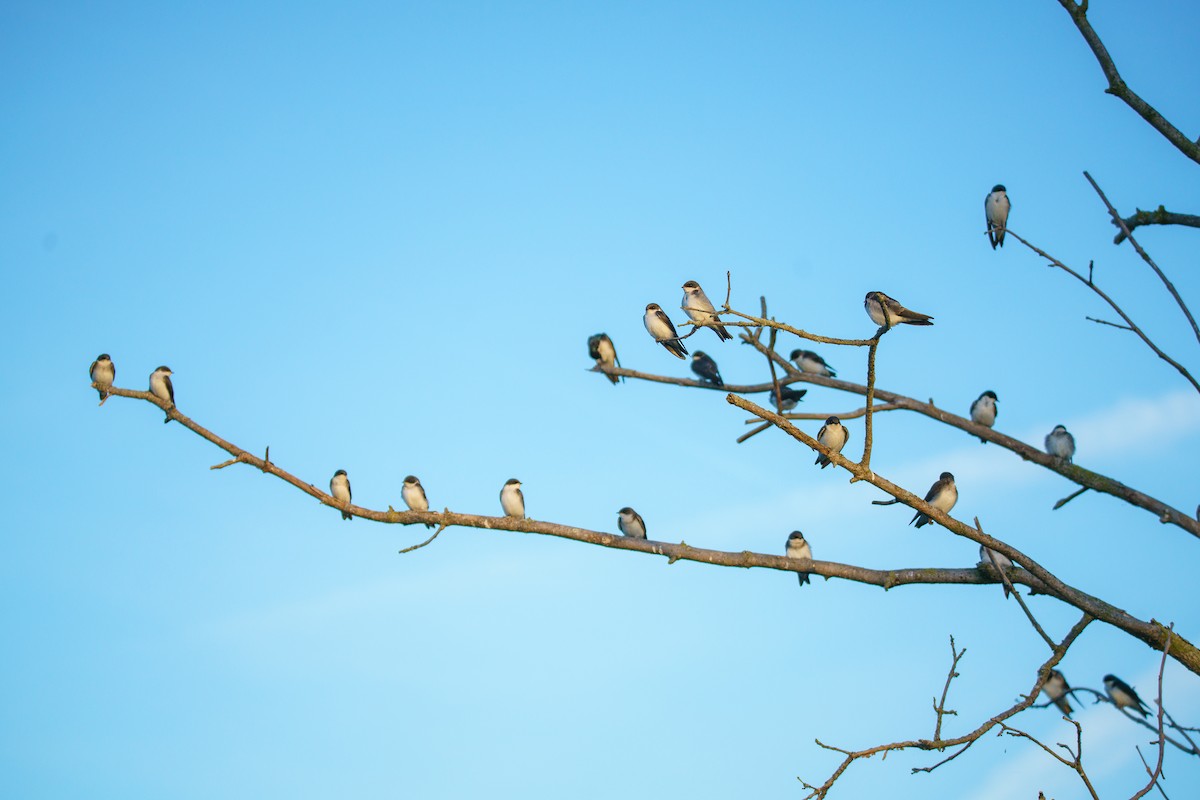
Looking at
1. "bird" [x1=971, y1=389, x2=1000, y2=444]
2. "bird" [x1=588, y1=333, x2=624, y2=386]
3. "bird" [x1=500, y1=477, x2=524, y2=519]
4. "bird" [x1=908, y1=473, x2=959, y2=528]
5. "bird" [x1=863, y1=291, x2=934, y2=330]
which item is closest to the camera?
"bird" [x1=863, y1=291, x2=934, y2=330]

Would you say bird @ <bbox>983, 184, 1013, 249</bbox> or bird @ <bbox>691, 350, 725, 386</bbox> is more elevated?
bird @ <bbox>983, 184, 1013, 249</bbox>

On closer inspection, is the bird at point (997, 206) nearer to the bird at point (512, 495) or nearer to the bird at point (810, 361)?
the bird at point (810, 361)

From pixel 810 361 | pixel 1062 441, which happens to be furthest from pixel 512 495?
pixel 1062 441

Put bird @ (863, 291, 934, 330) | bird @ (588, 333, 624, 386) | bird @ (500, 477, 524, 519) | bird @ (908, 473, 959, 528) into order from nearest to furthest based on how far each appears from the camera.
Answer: bird @ (863, 291, 934, 330) < bird @ (908, 473, 959, 528) < bird @ (500, 477, 524, 519) < bird @ (588, 333, 624, 386)

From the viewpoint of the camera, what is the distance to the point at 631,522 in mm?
17438

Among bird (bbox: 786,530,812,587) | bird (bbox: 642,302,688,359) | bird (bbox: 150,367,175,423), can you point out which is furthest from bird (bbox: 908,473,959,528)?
bird (bbox: 150,367,175,423)

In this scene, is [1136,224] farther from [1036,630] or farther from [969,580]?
[1036,630]

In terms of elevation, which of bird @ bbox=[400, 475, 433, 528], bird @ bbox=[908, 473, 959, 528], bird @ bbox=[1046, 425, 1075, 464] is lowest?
bird @ bbox=[908, 473, 959, 528]

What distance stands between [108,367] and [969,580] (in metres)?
16.3

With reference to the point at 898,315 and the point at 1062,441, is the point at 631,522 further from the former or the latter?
the point at 898,315

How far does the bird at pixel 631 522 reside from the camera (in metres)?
17.5

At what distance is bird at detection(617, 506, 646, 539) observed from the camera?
17469mm

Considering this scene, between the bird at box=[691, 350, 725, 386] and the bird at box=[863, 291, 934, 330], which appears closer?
the bird at box=[863, 291, 934, 330]

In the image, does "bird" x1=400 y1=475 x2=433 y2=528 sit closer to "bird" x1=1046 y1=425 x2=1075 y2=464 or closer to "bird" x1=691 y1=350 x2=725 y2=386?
"bird" x1=691 y1=350 x2=725 y2=386
